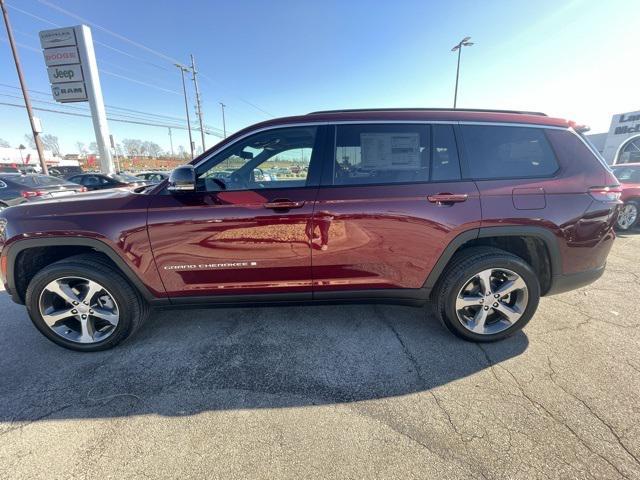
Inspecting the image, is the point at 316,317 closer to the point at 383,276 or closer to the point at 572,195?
the point at 383,276

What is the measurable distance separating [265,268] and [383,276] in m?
1.01

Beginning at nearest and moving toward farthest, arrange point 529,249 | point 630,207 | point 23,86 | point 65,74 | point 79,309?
point 79,309, point 529,249, point 630,207, point 23,86, point 65,74

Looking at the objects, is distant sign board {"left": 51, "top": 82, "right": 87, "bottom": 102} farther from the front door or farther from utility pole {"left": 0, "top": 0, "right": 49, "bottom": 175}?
the front door

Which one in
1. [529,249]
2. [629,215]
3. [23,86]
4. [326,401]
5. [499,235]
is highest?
[23,86]

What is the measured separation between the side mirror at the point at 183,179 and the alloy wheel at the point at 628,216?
900 centimetres

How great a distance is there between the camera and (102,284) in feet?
7.98

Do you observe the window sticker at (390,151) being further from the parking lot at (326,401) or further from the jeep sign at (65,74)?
the jeep sign at (65,74)

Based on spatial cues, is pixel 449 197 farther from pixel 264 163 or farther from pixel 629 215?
A: pixel 629 215

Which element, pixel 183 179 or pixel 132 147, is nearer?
pixel 183 179

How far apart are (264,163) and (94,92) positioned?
61.4 feet

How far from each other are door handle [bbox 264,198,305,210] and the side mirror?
57cm

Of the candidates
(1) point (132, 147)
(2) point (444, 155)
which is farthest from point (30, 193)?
(1) point (132, 147)

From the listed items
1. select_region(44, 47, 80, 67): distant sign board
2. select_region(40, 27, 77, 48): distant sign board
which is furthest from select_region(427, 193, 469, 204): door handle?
select_region(40, 27, 77, 48): distant sign board

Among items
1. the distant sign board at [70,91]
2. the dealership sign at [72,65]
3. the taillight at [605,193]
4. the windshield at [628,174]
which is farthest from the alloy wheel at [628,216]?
the distant sign board at [70,91]
